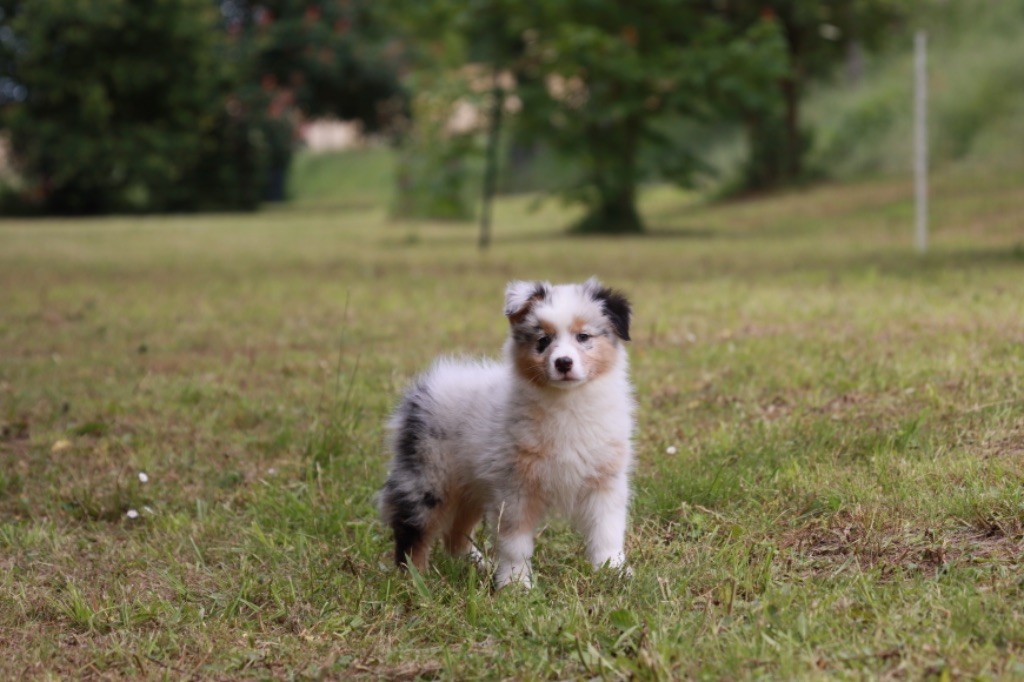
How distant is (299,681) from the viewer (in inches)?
130

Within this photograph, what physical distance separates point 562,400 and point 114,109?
93.2 ft

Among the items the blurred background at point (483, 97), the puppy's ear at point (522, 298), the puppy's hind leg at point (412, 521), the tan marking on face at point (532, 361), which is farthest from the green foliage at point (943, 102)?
the puppy's hind leg at point (412, 521)

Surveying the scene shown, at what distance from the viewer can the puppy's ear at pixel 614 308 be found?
154 inches

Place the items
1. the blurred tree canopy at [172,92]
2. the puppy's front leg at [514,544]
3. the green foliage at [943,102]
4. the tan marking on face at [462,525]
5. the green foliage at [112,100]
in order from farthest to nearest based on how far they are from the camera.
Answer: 1. the blurred tree canopy at [172,92]
2. the green foliage at [112,100]
3. the green foliage at [943,102]
4. the tan marking on face at [462,525]
5. the puppy's front leg at [514,544]

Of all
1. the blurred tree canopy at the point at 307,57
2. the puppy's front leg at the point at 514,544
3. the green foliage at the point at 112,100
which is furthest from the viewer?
the blurred tree canopy at the point at 307,57

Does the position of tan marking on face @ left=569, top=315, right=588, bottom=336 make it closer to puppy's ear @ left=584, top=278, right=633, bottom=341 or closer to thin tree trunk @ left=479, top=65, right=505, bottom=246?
puppy's ear @ left=584, top=278, right=633, bottom=341

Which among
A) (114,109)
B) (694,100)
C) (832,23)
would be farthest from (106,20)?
(832,23)

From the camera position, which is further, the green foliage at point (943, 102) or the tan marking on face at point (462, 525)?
the green foliage at point (943, 102)

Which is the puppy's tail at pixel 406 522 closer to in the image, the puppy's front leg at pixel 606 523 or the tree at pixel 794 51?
the puppy's front leg at pixel 606 523

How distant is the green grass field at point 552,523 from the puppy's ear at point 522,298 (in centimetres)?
86

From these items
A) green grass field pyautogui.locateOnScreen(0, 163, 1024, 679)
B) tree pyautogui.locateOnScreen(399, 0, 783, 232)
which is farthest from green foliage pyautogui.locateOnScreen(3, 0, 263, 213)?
green grass field pyautogui.locateOnScreen(0, 163, 1024, 679)

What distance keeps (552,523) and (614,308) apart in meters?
0.97

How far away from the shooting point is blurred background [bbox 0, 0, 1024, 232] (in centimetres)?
→ 2002

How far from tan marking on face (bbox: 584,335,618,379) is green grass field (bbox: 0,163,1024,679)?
65 cm
